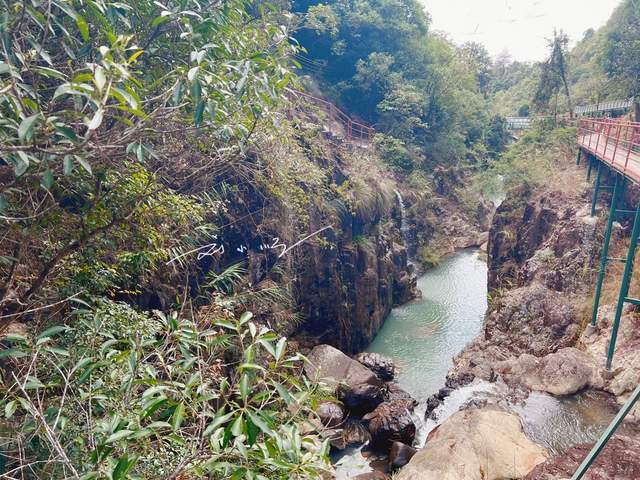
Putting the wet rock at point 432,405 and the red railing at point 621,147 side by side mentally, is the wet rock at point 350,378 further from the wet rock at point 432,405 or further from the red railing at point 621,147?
the red railing at point 621,147

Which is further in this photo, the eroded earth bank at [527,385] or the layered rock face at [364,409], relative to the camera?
the layered rock face at [364,409]

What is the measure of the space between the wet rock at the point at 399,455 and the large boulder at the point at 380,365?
289cm

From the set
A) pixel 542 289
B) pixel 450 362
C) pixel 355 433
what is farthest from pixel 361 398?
pixel 542 289

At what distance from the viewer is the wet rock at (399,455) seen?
6383 mm

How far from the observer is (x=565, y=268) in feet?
31.6

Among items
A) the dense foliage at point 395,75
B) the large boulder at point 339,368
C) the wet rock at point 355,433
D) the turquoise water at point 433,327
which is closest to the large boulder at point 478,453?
the wet rock at point 355,433

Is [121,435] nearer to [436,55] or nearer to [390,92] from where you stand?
[390,92]

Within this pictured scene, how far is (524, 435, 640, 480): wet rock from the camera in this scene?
145 inches

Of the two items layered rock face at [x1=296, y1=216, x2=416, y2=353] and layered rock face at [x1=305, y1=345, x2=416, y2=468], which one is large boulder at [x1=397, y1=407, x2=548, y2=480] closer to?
layered rock face at [x1=305, y1=345, x2=416, y2=468]

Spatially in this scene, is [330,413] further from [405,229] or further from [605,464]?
[405,229]

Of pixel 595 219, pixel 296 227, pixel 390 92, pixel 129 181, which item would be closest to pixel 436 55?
pixel 390 92

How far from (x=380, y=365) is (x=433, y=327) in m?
3.63

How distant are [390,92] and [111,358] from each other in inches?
848

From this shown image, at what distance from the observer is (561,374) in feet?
22.7
